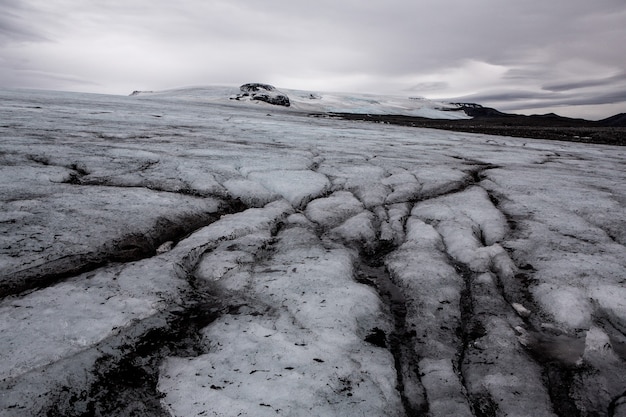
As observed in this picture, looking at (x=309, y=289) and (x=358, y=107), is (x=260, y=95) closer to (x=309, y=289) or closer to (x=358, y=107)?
(x=358, y=107)

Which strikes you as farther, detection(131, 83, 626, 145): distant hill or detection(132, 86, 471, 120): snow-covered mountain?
detection(132, 86, 471, 120): snow-covered mountain

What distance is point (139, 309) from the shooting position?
2.20 m

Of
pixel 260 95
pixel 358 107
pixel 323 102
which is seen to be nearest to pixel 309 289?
pixel 260 95

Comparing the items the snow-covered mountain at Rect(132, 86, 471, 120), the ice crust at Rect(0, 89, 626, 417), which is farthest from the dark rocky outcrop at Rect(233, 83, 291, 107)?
the ice crust at Rect(0, 89, 626, 417)

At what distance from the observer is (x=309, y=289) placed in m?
2.55

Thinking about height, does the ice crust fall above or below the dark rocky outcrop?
below

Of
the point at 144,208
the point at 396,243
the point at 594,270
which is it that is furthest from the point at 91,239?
the point at 594,270

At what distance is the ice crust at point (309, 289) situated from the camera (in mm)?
1802

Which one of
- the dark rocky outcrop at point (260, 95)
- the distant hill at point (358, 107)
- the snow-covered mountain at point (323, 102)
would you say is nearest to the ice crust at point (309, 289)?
the distant hill at point (358, 107)

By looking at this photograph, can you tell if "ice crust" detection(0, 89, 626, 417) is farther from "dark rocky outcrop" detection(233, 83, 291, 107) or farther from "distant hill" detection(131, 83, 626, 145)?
"dark rocky outcrop" detection(233, 83, 291, 107)

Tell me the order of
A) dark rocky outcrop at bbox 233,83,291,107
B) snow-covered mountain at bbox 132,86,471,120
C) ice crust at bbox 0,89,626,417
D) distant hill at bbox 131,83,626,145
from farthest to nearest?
1. dark rocky outcrop at bbox 233,83,291,107
2. snow-covered mountain at bbox 132,86,471,120
3. distant hill at bbox 131,83,626,145
4. ice crust at bbox 0,89,626,417

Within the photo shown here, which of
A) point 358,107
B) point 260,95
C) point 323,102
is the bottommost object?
point 358,107

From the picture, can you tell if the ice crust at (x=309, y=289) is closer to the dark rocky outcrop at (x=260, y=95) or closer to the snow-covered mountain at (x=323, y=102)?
the snow-covered mountain at (x=323, y=102)

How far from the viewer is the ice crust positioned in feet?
5.91
